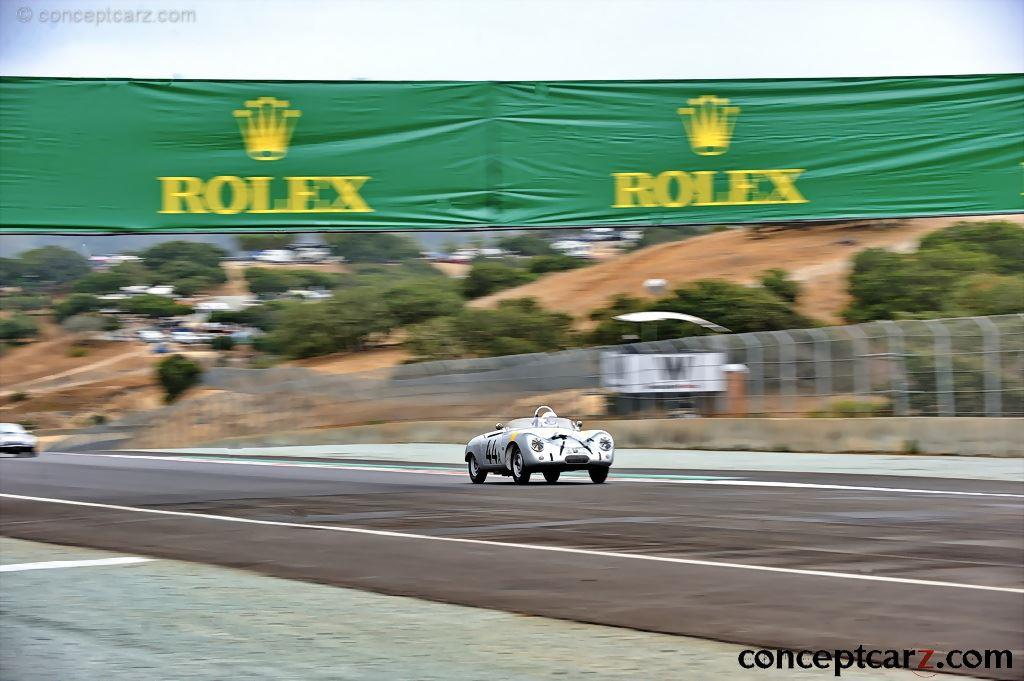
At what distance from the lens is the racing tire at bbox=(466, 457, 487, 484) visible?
22856 millimetres

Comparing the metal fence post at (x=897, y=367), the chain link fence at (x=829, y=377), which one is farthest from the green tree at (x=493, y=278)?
the metal fence post at (x=897, y=367)

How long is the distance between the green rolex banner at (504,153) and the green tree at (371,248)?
146 meters

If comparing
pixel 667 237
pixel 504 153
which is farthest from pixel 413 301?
pixel 504 153

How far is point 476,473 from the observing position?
2311 cm

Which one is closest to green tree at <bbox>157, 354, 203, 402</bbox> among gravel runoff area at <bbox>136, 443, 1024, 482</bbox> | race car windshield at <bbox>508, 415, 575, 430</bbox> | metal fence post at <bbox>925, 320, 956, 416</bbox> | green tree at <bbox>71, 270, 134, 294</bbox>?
green tree at <bbox>71, 270, 134, 294</bbox>

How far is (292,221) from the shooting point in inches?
583

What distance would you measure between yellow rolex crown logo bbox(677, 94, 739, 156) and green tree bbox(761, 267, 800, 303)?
86695mm

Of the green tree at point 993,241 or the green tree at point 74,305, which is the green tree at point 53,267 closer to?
the green tree at point 74,305

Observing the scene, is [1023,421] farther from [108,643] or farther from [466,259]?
[466,259]

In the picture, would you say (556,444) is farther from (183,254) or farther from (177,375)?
(183,254)

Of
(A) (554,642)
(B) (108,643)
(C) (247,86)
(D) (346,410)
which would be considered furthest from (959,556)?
(D) (346,410)

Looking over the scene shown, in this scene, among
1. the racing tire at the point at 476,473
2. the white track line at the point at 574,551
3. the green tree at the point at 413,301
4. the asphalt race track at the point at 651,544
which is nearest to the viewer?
the asphalt race track at the point at 651,544

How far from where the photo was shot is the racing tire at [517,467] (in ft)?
69.4

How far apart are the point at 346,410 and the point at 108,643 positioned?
84067mm
